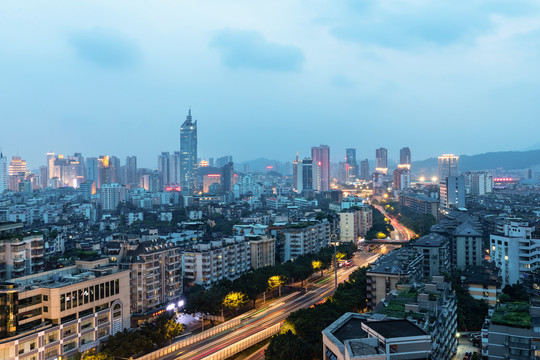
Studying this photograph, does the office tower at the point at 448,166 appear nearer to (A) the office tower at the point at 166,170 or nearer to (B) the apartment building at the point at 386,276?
(A) the office tower at the point at 166,170

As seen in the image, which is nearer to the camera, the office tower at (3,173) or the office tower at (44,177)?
the office tower at (3,173)

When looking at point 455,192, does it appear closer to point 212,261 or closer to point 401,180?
point 212,261

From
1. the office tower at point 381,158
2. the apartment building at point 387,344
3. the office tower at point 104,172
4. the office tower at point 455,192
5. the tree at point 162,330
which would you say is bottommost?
the tree at point 162,330

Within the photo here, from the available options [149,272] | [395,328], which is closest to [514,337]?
[395,328]

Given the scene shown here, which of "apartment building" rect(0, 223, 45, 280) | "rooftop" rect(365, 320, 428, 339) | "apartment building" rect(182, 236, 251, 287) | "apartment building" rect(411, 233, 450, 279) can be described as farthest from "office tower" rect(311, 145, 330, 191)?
"rooftop" rect(365, 320, 428, 339)

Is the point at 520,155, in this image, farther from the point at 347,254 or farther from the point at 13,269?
the point at 13,269

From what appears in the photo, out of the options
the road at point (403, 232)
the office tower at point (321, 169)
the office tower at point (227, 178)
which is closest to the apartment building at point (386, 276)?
the road at point (403, 232)

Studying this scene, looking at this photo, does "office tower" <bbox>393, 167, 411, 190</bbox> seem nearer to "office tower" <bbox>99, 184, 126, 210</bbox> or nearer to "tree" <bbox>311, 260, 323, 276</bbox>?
"office tower" <bbox>99, 184, 126, 210</bbox>

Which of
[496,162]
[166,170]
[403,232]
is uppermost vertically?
[496,162]
